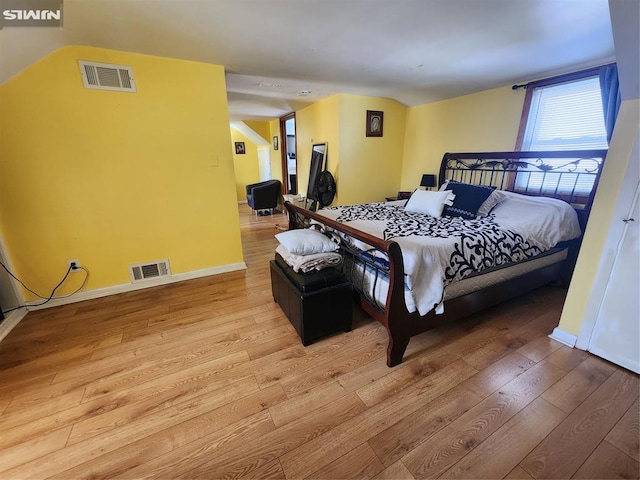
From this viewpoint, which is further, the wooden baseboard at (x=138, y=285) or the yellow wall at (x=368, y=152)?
the yellow wall at (x=368, y=152)

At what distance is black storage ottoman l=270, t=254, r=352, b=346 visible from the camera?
73.4 inches

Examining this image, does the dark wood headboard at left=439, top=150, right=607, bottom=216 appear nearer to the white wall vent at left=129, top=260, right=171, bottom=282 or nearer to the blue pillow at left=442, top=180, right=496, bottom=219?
the blue pillow at left=442, top=180, right=496, bottom=219

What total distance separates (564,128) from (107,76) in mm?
4475

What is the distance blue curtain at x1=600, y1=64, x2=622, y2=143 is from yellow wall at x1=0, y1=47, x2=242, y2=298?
11.7 feet

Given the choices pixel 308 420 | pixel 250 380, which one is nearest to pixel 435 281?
pixel 308 420

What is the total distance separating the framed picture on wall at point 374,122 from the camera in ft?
13.5

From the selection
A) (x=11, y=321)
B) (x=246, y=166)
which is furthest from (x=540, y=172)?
(x=246, y=166)

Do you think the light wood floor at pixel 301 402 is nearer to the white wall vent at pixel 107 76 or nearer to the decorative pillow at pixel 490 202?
the decorative pillow at pixel 490 202

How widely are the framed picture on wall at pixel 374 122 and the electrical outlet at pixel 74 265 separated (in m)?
4.00

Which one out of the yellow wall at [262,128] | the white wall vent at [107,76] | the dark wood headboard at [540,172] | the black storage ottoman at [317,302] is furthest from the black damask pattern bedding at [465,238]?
the yellow wall at [262,128]

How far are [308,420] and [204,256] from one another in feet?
7.46

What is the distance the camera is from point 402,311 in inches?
65.6

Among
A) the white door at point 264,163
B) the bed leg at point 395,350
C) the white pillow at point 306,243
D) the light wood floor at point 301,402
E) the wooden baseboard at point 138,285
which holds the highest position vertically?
the white door at point 264,163

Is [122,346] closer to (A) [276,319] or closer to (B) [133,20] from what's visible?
(A) [276,319]
